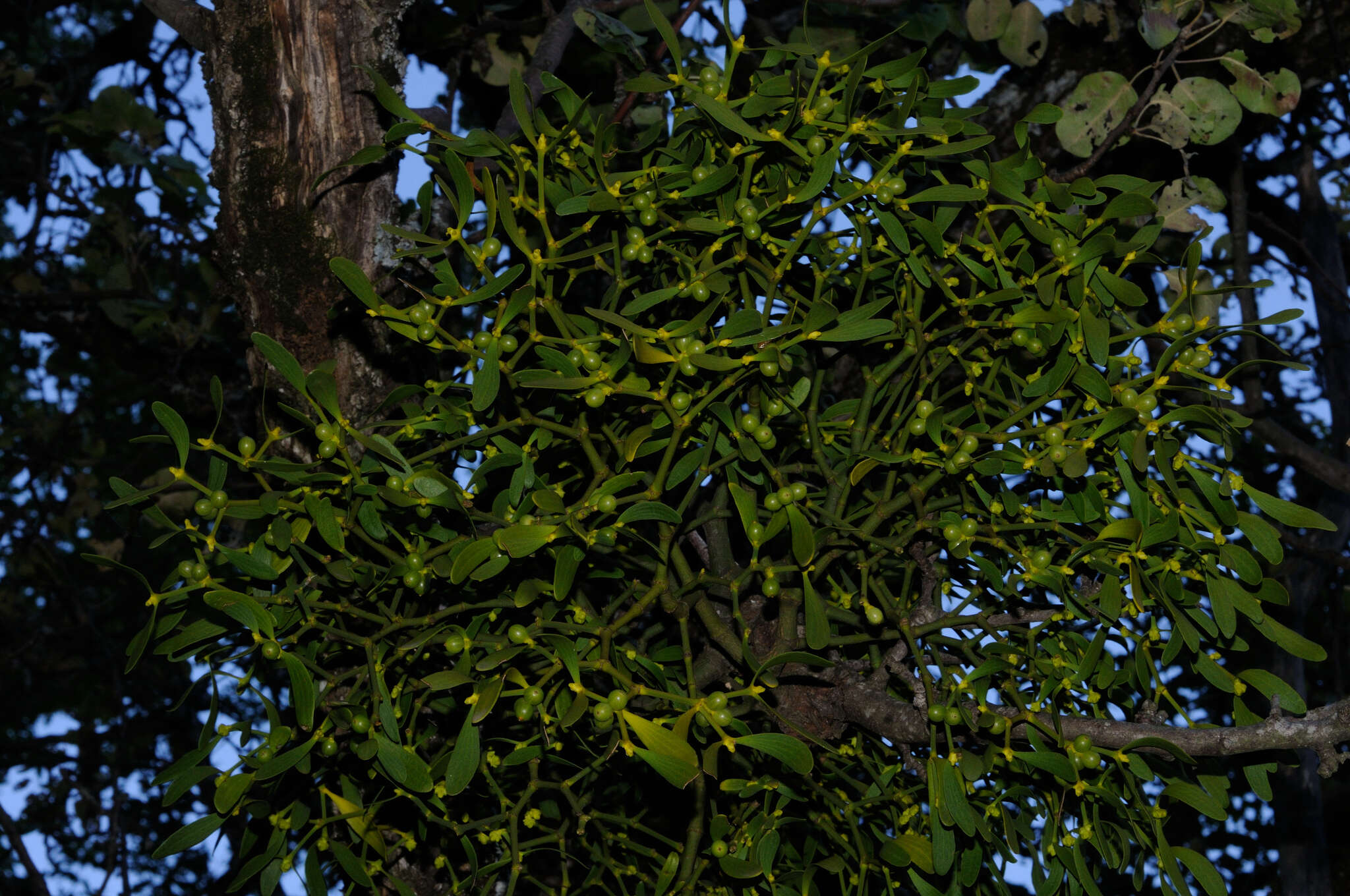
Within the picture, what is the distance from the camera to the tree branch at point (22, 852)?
1.42 meters

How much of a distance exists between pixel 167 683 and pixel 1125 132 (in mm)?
2248

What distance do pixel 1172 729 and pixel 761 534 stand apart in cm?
31

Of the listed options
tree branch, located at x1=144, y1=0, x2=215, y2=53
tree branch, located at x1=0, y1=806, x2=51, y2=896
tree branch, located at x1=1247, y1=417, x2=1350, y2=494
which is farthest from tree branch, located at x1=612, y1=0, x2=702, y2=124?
tree branch, located at x1=0, y1=806, x2=51, y2=896

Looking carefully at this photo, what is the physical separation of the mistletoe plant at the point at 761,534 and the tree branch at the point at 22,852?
2.67 feet

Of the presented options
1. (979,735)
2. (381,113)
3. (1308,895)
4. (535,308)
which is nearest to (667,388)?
(535,308)

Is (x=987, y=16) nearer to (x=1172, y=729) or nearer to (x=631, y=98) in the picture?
(x=631, y=98)

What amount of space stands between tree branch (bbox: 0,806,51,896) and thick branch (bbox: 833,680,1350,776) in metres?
1.20

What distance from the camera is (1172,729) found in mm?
723

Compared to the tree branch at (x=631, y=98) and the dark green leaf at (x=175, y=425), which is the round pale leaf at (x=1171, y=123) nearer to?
the tree branch at (x=631, y=98)

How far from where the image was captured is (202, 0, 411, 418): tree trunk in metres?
1.01

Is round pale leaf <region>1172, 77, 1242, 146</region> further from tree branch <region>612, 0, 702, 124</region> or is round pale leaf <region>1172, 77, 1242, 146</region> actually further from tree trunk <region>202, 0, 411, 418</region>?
tree trunk <region>202, 0, 411, 418</region>

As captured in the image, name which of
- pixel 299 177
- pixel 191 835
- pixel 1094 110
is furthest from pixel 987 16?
pixel 191 835

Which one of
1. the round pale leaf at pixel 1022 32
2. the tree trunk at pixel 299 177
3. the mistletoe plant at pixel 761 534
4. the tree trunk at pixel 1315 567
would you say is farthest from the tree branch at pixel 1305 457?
the tree trunk at pixel 299 177

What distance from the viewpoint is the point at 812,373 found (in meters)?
0.91
